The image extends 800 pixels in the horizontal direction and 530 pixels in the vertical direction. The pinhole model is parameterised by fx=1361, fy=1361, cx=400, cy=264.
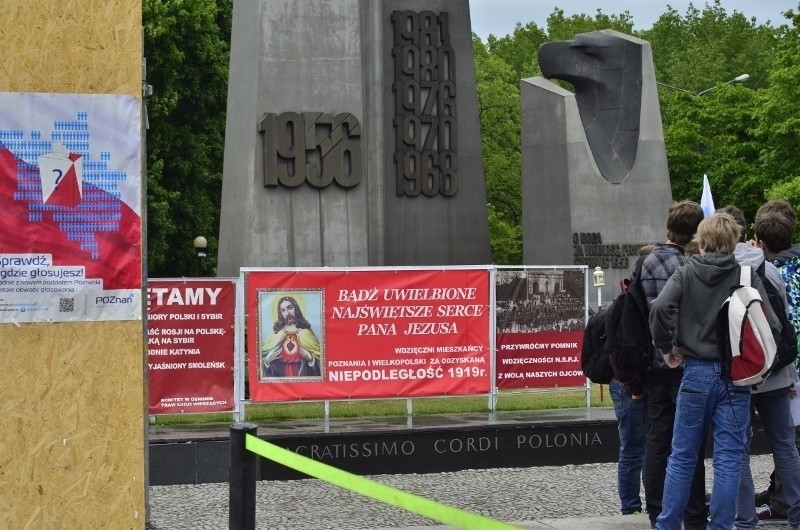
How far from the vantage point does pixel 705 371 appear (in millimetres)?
7375

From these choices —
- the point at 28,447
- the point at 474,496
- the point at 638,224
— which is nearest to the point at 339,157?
the point at 474,496

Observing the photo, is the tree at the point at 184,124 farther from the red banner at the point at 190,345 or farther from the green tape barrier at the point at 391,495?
the green tape barrier at the point at 391,495

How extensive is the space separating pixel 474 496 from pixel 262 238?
971 centimetres

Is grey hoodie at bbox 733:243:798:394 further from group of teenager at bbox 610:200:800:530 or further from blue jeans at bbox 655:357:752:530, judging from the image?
blue jeans at bbox 655:357:752:530

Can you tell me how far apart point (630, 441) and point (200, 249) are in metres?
33.3

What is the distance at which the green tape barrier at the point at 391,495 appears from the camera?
4.42 meters

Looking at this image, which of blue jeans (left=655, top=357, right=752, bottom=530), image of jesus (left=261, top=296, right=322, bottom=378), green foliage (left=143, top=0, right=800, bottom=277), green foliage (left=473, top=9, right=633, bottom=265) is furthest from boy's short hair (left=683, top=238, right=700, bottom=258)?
green foliage (left=473, top=9, right=633, bottom=265)

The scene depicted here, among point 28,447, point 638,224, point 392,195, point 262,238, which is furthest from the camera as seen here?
point 638,224

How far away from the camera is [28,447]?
6566 millimetres

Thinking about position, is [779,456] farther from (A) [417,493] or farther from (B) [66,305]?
(B) [66,305]

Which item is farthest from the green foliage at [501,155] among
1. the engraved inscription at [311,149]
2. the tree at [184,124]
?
the engraved inscription at [311,149]

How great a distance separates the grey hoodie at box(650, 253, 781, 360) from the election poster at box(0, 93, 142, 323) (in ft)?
9.23

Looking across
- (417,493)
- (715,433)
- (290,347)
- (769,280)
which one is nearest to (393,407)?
(290,347)

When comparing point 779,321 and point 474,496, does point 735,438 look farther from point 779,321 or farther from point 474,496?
point 474,496
